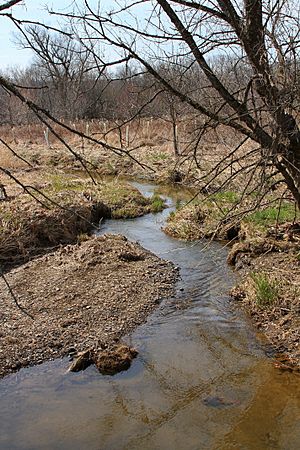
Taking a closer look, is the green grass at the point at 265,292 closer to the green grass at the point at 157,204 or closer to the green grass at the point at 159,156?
the green grass at the point at 157,204

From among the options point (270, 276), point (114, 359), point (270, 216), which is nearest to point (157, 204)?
point (270, 216)

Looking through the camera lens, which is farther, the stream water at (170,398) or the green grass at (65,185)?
the green grass at (65,185)

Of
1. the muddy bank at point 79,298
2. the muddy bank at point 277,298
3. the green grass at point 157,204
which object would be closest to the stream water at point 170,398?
the muddy bank at point 277,298

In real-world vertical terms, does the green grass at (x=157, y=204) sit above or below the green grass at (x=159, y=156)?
below

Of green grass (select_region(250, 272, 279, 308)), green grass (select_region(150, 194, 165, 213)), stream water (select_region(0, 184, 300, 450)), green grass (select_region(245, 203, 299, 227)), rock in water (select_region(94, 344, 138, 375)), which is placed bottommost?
stream water (select_region(0, 184, 300, 450))

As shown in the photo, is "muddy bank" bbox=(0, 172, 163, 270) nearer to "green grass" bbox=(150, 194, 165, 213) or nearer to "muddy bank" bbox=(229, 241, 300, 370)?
"green grass" bbox=(150, 194, 165, 213)

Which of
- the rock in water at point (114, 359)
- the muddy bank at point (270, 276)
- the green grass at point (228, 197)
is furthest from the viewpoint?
the green grass at point (228, 197)

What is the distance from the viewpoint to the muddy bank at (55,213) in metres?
9.95

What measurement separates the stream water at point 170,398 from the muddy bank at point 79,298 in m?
0.35

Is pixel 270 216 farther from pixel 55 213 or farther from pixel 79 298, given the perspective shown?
pixel 55 213

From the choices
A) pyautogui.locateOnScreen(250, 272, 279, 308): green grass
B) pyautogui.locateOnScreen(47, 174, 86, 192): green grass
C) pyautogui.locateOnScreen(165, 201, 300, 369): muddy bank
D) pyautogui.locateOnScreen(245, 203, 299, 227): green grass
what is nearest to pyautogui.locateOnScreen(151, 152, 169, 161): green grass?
pyautogui.locateOnScreen(47, 174, 86, 192): green grass

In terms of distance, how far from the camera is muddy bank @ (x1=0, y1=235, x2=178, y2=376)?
620 cm

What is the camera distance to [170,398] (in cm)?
508

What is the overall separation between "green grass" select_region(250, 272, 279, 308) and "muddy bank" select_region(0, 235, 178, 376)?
1.61 metres
